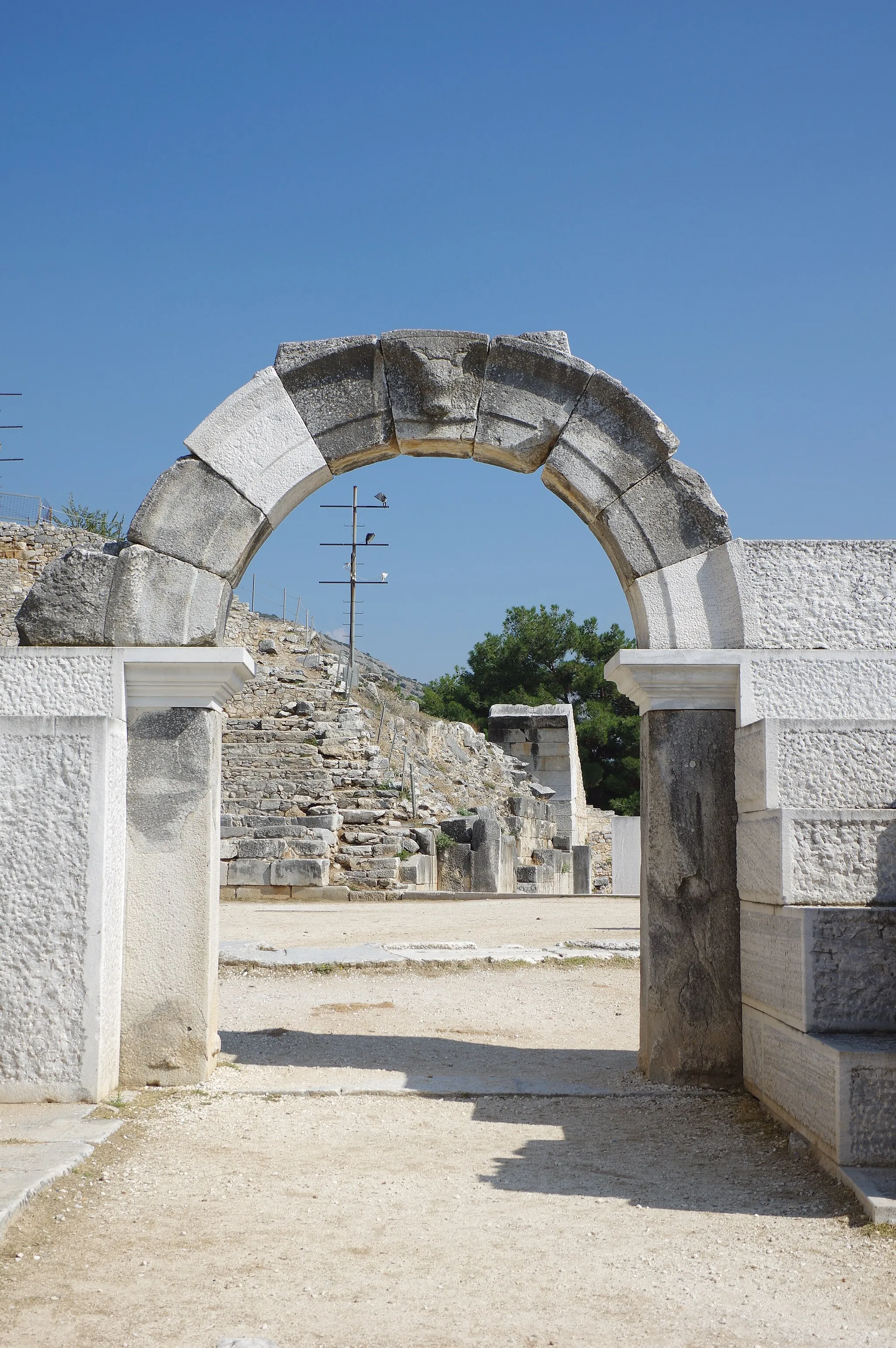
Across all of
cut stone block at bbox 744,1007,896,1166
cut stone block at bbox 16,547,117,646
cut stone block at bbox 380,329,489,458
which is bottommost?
cut stone block at bbox 744,1007,896,1166

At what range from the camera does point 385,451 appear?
5523 mm

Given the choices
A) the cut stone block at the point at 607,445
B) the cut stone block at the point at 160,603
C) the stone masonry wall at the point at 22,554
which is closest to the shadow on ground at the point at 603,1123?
the cut stone block at the point at 160,603

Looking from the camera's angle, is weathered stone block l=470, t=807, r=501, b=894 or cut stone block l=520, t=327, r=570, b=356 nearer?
cut stone block l=520, t=327, r=570, b=356

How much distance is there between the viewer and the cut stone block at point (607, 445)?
5.25 m

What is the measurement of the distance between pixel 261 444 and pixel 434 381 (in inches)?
33.1

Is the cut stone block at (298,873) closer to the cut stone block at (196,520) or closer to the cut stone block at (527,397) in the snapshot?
the cut stone block at (196,520)

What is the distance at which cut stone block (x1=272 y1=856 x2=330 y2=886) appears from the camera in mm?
16172

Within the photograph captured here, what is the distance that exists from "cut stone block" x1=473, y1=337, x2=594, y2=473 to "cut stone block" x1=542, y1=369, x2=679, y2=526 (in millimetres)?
58

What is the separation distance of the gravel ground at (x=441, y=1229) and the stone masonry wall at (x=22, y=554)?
22.0 meters

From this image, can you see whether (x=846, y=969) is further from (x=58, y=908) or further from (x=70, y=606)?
(x=70, y=606)

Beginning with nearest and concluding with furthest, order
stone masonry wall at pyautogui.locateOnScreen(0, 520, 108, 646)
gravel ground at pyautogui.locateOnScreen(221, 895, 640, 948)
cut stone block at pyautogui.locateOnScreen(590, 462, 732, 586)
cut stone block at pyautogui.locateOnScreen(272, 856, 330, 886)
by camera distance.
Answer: cut stone block at pyautogui.locateOnScreen(590, 462, 732, 586) → gravel ground at pyautogui.locateOnScreen(221, 895, 640, 948) → cut stone block at pyautogui.locateOnScreen(272, 856, 330, 886) → stone masonry wall at pyautogui.locateOnScreen(0, 520, 108, 646)

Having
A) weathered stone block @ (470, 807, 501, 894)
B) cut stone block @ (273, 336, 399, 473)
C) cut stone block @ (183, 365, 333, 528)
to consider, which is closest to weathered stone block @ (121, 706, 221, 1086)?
cut stone block @ (183, 365, 333, 528)

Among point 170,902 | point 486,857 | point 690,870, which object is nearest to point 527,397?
point 690,870

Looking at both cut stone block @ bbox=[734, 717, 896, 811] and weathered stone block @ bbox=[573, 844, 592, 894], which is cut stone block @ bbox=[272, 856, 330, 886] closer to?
weathered stone block @ bbox=[573, 844, 592, 894]
